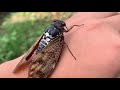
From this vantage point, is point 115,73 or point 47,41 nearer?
point 115,73

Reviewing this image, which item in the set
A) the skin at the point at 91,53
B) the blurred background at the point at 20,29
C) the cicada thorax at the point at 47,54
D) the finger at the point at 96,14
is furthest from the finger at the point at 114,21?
the blurred background at the point at 20,29

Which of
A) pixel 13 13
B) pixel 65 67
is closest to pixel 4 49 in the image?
pixel 13 13

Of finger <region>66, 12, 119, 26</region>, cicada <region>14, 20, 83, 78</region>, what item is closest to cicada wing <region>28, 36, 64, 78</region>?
cicada <region>14, 20, 83, 78</region>

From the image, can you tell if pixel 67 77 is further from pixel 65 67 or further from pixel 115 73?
pixel 115 73

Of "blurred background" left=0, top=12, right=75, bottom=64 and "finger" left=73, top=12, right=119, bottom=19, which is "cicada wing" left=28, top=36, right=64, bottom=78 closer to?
"finger" left=73, top=12, right=119, bottom=19

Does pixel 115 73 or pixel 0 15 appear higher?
pixel 115 73

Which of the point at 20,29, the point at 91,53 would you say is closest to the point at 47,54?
the point at 91,53
